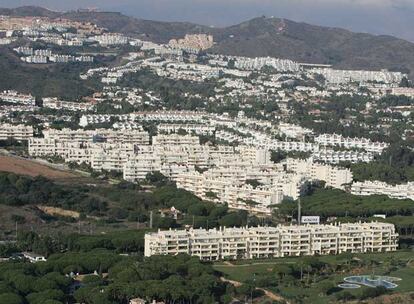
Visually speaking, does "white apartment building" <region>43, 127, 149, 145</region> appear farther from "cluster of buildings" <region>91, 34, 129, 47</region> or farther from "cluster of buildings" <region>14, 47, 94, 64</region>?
"cluster of buildings" <region>91, 34, 129, 47</region>

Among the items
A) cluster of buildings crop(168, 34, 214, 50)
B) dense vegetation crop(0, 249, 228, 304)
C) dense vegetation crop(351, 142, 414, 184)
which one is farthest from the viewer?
cluster of buildings crop(168, 34, 214, 50)

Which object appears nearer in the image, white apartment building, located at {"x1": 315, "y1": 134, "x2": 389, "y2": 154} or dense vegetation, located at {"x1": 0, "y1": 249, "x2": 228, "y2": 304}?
dense vegetation, located at {"x1": 0, "y1": 249, "x2": 228, "y2": 304}

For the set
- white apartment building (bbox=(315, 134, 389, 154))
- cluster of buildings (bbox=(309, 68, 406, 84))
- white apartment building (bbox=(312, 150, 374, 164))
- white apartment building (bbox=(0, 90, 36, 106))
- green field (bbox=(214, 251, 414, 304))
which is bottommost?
green field (bbox=(214, 251, 414, 304))

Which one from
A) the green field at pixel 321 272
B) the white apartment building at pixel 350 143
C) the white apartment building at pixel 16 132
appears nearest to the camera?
the green field at pixel 321 272

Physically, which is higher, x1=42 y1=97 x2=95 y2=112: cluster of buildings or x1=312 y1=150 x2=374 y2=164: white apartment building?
x1=42 y1=97 x2=95 y2=112: cluster of buildings

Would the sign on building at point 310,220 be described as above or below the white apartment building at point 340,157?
below

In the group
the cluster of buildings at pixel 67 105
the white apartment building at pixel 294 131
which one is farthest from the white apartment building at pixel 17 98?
the white apartment building at pixel 294 131

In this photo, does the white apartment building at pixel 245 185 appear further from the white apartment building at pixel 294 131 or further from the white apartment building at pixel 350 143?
the white apartment building at pixel 294 131

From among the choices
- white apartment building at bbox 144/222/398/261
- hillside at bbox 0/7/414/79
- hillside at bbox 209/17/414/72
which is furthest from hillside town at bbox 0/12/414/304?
hillside at bbox 0/7/414/79
